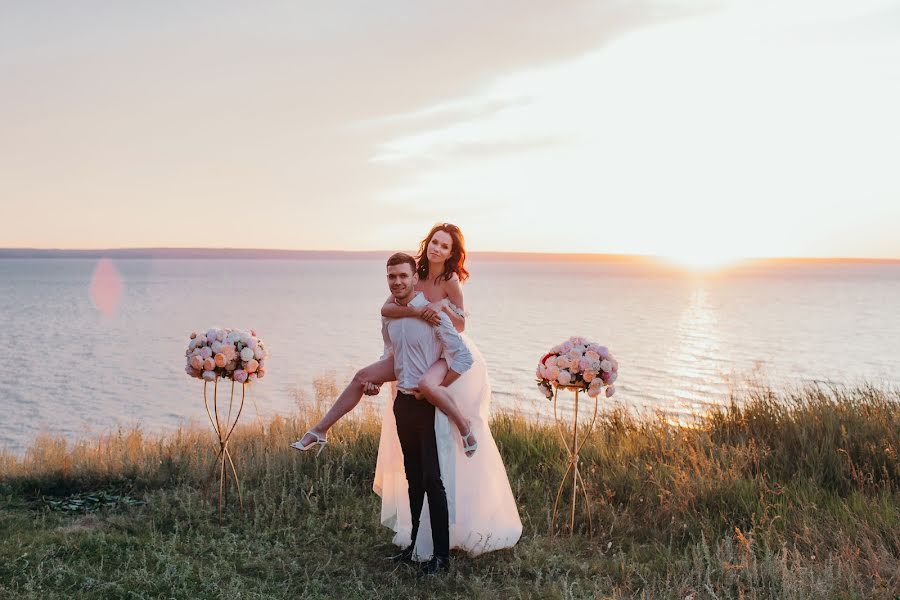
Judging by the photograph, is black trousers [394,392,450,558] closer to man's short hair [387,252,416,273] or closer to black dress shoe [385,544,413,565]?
black dress shoe [385,544,413,565]

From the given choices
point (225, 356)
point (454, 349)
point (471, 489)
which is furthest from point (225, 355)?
point (471, 489)

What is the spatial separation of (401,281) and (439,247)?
82 centimetres

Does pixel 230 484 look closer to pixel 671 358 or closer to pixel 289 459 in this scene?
pixel 289 459

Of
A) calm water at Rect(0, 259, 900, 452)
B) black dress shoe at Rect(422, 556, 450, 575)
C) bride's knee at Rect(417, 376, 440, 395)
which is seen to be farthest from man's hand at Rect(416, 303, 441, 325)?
calm water at Rect(0, 259, 900, 452)

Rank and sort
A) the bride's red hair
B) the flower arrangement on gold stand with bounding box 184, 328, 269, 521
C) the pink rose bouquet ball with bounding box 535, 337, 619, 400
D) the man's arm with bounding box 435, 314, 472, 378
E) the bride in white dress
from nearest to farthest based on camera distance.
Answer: the man's arm with bounding box 435, 314, 472, 378
the bride in white dress
the pink rose bouquet ball with bounding box 535, 337, 619, 400
the bride's red hair
the flower arrangement on gold stand with bounding box 184, 328, 269, 521

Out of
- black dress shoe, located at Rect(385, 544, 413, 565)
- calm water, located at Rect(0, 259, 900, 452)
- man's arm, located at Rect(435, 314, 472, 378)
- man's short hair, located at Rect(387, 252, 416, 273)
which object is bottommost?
calm water, located at Rect(0, 259, 900, 452)

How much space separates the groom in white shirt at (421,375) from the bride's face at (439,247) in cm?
58

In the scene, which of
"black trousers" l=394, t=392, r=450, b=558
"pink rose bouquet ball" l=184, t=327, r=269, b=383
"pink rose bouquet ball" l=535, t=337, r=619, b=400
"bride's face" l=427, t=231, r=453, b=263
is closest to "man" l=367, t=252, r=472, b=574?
"black trousers" l=394, t=392, r=450, b=558

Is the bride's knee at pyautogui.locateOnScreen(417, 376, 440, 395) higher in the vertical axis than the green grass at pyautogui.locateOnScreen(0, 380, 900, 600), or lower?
higher

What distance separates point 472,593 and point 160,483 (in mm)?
4258

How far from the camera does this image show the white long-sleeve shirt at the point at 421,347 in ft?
19.6

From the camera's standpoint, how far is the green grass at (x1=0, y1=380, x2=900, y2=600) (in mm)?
5660

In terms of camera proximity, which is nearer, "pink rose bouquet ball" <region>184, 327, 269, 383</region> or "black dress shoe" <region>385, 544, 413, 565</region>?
"black dress shoe" <region>385, 544, 413, 565</region>

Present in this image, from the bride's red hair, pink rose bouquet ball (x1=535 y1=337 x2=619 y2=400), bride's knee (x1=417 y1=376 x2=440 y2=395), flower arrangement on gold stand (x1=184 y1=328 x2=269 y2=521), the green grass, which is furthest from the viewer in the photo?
flower arrangement on gold stand (x1=184 y1=328 x2=269 y2=521)
